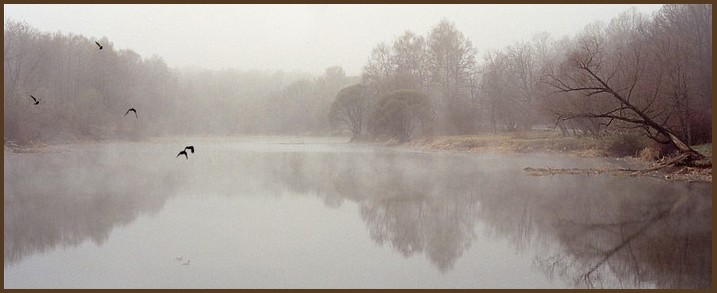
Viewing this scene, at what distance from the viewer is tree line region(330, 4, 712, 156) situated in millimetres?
25844

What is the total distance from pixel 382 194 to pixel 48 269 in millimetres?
9022

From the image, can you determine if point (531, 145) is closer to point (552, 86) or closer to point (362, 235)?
point (552, 86)

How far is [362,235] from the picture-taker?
953 centimetres

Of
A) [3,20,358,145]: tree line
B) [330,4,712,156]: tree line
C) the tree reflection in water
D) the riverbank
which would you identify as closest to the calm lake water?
the tree reflection in water

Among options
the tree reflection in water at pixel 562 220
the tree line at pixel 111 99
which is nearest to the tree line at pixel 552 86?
the tree reflection in water at pixel 562 220

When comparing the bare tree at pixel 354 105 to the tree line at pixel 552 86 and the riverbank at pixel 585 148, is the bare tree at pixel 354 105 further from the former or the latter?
the riverbank at pixel 585 148

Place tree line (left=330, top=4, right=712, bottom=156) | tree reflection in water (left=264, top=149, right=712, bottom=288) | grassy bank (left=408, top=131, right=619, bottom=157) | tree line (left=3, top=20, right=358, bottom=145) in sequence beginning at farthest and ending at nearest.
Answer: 1. tree line (left=3, top=20, right=358, bottom=145)
2. grassy bank (left=408, top=131, right=619, bottom=157)
3. tree line (left=330, top=4, right=712, bottom=156)
4. tree reflection in water (left=264, top=149, right=712, bottom=288)

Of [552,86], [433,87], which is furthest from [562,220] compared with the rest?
[433,87]

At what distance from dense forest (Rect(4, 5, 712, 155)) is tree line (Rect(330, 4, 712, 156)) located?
0.11 meters

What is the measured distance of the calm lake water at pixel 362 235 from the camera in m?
6.93

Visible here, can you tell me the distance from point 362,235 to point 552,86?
127 feet

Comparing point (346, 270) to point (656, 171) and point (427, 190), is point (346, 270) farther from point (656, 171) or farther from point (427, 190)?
point (656, 171)

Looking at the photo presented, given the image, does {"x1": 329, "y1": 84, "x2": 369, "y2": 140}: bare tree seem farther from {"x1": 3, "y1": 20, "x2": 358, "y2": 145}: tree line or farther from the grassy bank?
{"x1": 3, "y1": 20, "x2": 358, "y2": 145}: tree line

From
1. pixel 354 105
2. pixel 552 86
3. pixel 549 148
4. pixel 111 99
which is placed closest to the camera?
pixel 549 148
